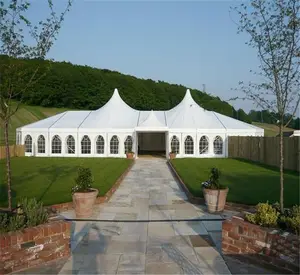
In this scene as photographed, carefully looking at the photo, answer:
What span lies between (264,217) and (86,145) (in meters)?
20.9

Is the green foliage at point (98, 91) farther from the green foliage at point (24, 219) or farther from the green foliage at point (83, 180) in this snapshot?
the green foliage at point (24, 219)

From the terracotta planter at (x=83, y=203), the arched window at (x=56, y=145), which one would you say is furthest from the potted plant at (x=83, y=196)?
the arched window at (x=56, y=145)

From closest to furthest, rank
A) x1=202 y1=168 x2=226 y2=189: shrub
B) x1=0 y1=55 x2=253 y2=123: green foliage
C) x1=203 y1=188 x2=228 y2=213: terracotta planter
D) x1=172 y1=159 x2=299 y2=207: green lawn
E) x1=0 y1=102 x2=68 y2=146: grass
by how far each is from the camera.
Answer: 1. x1=203 y1=188 x2=228 y2=213: terracotta planter
2. x1=202 y1=168 x2=226 y2=189: shrub
3. x1=172 y1=159 x2=299 y2=207: green lawn
4. x1=0 y1=102 x2=68 y2=146: grass
5. x1=0 y1=55 x2=253 y2=123: green foliage

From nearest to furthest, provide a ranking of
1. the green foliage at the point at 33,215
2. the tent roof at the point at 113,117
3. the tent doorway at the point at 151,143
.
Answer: the green foliage at the point at 33,215 < the tent roof at the point at 113,117 < the tent doorway at the point at 151,143

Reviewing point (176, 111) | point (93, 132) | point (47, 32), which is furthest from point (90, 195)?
point (176, 111)

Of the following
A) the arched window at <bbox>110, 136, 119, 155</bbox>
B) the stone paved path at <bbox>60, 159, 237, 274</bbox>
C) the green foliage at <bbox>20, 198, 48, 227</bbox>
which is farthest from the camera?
the arched window at <bbox>110, 136, 119, 155</bbox>

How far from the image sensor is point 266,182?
12602 mm

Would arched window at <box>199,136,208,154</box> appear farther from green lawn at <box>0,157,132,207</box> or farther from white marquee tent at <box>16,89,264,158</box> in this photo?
green lawn at <box>0,157,132,207</box>

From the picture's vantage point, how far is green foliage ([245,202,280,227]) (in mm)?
4973

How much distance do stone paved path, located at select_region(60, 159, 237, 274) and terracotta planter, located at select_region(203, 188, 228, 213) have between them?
262mm

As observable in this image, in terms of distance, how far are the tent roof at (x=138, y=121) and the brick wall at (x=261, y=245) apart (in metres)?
18.8

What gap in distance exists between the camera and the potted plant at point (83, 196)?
24.6ft

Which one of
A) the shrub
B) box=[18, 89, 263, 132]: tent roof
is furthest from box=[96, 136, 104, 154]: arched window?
the shrub

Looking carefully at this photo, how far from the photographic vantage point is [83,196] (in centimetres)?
751
